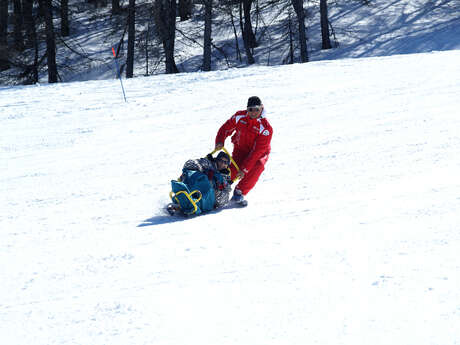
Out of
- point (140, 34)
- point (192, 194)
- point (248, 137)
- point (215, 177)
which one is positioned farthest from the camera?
point (140, 34)

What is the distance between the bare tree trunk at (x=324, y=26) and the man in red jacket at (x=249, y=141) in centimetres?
1812

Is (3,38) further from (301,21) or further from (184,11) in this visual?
(301,21)

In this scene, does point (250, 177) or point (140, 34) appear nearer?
point (250, 177)

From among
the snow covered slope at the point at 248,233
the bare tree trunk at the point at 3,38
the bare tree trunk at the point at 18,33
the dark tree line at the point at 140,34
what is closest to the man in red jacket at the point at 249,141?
the snow covered slope at the point at 248,233

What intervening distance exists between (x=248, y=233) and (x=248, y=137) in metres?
1.67

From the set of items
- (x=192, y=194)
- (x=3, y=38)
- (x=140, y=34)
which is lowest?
(x=192, y=194)

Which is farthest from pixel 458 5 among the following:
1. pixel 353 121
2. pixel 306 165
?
pixel 306 165

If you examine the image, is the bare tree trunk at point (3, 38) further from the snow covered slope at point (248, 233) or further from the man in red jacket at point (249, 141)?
the man in red jacket at point (249, 141)

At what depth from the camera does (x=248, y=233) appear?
448cm

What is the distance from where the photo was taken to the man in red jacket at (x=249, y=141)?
18.2 feet

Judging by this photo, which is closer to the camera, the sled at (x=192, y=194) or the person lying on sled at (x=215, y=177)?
the sled at (x=192, y=194)

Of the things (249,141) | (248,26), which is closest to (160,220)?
(249,141)

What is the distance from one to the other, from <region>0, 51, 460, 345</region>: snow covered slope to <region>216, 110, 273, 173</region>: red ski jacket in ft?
1.54

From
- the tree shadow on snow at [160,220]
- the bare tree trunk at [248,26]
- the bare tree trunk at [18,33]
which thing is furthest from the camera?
the bare tree trunk at [18,33]
